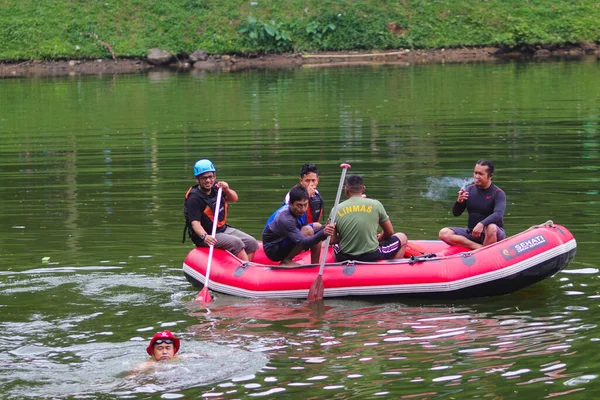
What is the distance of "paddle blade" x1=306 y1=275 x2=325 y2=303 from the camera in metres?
11.1

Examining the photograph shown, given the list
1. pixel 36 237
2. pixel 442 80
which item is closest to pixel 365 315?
pixel 36 237

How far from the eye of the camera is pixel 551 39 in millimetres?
42312

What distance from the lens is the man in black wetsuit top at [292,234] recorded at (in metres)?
11.3

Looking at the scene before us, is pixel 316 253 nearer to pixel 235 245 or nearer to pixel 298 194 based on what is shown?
pixel 298 194

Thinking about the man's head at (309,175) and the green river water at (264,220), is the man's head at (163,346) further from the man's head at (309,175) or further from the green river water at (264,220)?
the man's head at (309,175)

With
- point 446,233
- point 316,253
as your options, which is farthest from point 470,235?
point 316,253

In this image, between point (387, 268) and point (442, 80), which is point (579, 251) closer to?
point (387, 268)

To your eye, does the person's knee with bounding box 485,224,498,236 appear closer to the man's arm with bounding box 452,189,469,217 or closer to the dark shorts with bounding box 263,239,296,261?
the man's arm with bounding box 452,189,469,217

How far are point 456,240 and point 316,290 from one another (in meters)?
1.92

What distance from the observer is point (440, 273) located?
11000 millimetres

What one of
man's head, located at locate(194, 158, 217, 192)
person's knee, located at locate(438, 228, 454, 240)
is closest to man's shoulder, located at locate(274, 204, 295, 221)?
man's head, located at locate(194, 158, 217, 192)

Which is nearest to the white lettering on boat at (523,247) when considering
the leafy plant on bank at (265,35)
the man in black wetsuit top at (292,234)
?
the man in black wetsuit top at (292,234)

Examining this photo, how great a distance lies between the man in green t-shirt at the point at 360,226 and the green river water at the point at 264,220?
0.59 metres

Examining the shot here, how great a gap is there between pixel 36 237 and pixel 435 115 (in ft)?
44.4
